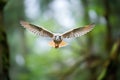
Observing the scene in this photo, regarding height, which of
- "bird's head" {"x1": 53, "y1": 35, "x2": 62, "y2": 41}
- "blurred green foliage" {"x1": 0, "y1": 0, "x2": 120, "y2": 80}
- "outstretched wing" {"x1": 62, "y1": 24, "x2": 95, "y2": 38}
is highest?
"outstretched wing" {"x1": 62, "y1": 24, "x2": 95, "y2": 38}

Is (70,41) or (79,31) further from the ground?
(79,31)

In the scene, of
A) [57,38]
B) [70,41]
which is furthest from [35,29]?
[70,41]

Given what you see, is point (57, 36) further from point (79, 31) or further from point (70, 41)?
point (70, 41)

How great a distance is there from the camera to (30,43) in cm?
196

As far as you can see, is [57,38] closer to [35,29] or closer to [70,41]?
[35,29]

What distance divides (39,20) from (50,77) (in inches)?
11.6

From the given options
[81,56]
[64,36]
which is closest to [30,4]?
[81,56]

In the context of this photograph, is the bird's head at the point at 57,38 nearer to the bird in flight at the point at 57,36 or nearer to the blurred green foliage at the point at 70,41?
the bird in flight at the point at 57,36

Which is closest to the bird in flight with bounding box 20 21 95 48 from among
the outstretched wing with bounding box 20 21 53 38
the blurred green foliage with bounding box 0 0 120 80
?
the outstretched wing with bounding box 20 21 53 38

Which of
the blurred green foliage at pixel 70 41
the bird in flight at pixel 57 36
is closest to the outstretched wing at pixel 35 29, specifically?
the bird in flight at pixel 57 36

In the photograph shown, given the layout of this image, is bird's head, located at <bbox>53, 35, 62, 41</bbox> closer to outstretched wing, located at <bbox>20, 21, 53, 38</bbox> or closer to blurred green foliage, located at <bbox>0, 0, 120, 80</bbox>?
outstretched wing, located at <bbox>20, 21, 53, 38</bbox>

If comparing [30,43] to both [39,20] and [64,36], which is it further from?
[64,36]

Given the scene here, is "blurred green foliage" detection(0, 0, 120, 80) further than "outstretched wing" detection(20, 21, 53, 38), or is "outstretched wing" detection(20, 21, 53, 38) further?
"blurred green foliage" detection(0, 0, 120, 80)

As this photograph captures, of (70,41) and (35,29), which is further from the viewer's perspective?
(70,41)
